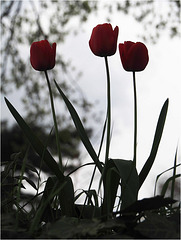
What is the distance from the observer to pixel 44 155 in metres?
0.76

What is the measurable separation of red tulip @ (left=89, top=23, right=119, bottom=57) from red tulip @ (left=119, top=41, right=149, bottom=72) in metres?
0.03

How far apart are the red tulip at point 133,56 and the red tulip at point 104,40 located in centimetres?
3

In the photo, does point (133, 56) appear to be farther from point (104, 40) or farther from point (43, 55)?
point (43, 55)

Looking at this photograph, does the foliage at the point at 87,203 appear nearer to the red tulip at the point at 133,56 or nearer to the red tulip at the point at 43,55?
the red tulip at the point at 133,56

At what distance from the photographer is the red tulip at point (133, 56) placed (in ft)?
2.85

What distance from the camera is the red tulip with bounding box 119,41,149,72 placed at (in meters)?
0.87

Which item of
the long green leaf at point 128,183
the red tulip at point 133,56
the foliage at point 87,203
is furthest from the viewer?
the red tulip at point 133,56

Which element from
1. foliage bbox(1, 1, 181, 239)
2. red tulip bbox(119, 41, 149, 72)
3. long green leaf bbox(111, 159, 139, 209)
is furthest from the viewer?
red tulip bbox(119, 41, 149, 72)

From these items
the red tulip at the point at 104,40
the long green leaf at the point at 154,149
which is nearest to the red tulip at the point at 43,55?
the red tulip at the point at 104,40

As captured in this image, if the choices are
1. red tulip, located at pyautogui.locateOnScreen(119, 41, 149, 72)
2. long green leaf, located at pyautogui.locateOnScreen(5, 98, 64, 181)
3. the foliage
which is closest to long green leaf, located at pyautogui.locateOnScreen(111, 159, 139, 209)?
the foliage

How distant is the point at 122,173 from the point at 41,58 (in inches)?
14.7

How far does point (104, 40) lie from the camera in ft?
2.94

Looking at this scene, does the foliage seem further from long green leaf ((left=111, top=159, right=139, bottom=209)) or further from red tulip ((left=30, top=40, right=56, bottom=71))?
red tulip ((left=30, top=40, right=56, bottom=71))

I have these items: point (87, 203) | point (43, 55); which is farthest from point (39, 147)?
point (43, 55)
